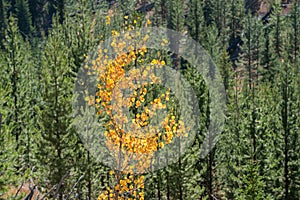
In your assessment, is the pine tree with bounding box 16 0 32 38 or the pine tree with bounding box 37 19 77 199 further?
the pine tree with bounding box 16 0 32 38

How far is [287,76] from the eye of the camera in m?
34.0

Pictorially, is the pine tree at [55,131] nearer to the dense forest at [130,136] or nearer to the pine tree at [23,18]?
the dense forest at [130,136]

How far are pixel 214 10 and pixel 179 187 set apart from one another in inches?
2611

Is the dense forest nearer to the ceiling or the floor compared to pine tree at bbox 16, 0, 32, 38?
nearer to the floor

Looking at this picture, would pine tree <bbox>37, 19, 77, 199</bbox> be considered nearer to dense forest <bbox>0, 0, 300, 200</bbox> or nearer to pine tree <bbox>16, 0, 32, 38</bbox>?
dense forest <bbox>0, 0, 300, 200</bbox>

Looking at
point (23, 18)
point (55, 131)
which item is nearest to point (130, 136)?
point (55, 131)

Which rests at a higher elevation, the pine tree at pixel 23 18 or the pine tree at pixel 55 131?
the pine tree at pixel 23 18

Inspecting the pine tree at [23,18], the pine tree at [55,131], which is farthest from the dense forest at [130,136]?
the pine tree at [23,18]

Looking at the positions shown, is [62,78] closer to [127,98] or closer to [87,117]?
[87,117]

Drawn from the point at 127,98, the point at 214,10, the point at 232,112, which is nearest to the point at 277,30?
the point at 214,10

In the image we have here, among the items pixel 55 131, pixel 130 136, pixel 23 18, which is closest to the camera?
pixel 130 136

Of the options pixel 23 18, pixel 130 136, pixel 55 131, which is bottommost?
pixel 55 131

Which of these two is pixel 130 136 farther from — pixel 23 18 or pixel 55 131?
pixel 23 18

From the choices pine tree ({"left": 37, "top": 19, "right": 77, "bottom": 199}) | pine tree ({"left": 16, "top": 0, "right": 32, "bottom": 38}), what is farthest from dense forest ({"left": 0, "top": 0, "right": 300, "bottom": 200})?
pine tree ({"left": 16, "top": 0, "right": 32, "bottom": 38})
